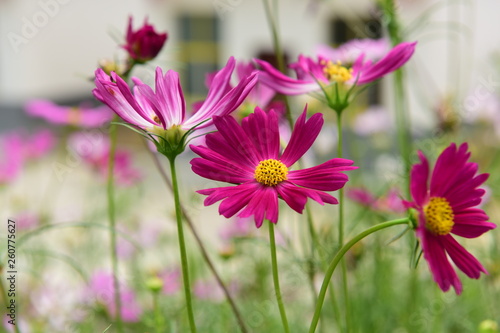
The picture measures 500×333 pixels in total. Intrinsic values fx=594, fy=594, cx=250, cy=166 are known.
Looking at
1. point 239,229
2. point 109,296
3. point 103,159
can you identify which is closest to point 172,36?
point 103,159

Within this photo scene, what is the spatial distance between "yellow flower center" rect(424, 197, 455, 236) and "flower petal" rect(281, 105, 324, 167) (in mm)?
46

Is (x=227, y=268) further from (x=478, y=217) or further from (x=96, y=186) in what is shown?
(x=478, y=217)

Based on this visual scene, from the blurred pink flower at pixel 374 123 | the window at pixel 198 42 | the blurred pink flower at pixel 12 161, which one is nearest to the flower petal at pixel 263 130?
the blurred pink flower at pixel 12 161

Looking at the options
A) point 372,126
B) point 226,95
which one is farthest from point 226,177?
point 372,126

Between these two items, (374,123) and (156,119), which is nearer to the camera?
(156,119)

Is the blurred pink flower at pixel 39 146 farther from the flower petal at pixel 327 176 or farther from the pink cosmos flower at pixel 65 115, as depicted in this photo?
the flower petal at pixel 327 176

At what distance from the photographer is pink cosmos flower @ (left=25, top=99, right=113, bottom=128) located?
0.57m

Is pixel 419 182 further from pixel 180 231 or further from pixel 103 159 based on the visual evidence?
pixel 103 159

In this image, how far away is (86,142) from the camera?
676mm

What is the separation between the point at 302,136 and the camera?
0.70ft

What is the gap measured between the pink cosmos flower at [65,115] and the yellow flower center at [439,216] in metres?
0.38

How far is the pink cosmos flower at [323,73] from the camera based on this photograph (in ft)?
0.84

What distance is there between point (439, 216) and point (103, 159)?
55 cm

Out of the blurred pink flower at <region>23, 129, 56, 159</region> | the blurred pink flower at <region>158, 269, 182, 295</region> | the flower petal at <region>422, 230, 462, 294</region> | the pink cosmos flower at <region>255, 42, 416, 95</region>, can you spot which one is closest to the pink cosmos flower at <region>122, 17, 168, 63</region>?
the pink cosmos flower at <region>255, 42, 416, 95</region>
